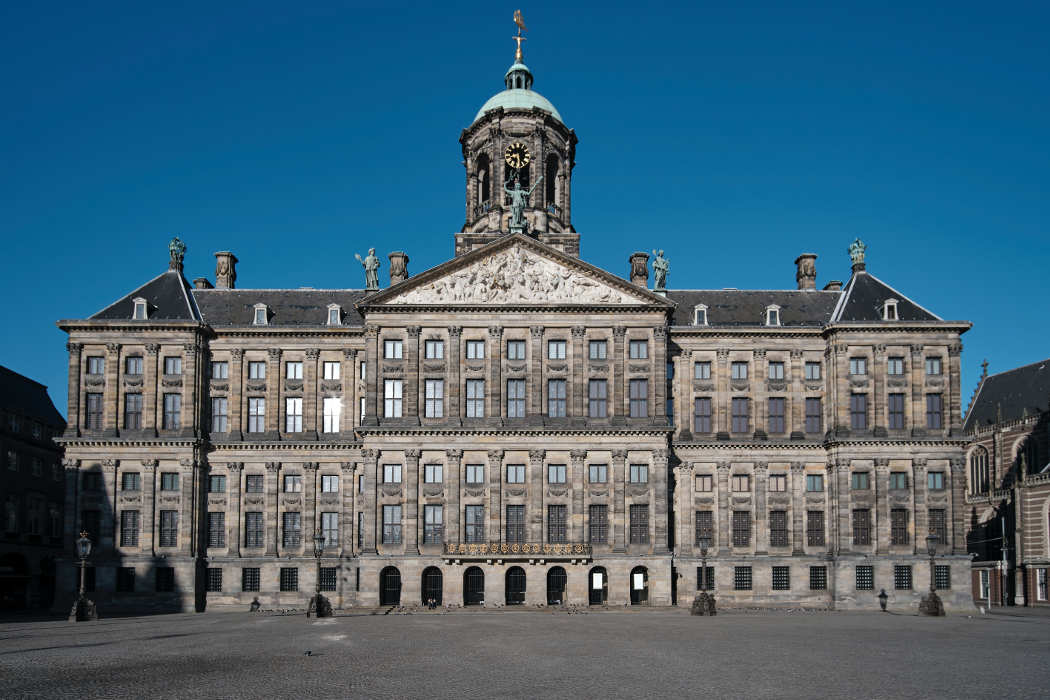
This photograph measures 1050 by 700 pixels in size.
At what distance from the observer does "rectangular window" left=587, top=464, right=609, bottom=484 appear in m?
68.2

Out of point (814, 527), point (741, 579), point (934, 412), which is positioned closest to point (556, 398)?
point (741, 579)

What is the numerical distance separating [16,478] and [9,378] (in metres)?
9.14

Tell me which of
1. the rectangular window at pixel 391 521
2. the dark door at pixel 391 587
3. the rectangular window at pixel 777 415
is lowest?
the dark door at pixel 391 587

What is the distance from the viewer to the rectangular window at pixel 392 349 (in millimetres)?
69375

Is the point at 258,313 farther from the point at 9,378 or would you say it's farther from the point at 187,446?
the point at 9,378

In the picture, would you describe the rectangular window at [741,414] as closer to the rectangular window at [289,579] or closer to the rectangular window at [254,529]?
the rectangular window at [289,579]

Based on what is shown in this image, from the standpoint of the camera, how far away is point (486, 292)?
69.7 metres

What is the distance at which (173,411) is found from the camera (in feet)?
233

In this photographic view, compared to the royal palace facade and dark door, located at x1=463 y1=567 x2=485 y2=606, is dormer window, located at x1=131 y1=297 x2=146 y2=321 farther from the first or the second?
dark door, located at x1=463 y1=567 x2=485 y2=606

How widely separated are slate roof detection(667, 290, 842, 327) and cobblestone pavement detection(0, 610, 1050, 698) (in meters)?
27.3

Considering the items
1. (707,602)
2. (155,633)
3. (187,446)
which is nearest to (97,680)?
(155,633)

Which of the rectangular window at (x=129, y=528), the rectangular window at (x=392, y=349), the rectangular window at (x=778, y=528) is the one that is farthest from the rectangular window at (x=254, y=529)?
the rectangular window at (x=778, y=528)

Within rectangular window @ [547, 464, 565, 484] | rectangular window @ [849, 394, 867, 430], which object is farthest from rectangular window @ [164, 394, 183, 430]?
rectangular window @ [849, 394, 867, 430]

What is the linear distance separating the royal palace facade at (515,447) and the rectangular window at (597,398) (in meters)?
0.17
